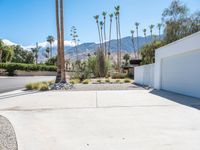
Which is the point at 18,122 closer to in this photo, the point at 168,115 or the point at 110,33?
the point at 168,115

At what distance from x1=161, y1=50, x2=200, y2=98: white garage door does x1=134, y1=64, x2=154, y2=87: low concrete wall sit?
11.6 ft

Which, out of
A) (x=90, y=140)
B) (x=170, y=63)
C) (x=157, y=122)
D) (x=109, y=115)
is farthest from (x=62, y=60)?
(x=90, y=140)

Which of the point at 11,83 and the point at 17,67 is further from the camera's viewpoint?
the point at 17,67

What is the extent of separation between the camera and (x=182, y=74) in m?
16.1

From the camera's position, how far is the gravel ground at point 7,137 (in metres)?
5.53

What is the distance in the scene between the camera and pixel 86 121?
26.9 ft

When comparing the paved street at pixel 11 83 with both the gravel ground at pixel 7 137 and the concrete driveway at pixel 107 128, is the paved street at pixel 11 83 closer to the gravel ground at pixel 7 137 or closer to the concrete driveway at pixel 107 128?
the concrete driveway at pixel 107 128

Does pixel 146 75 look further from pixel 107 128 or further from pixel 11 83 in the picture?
pixel 107 128

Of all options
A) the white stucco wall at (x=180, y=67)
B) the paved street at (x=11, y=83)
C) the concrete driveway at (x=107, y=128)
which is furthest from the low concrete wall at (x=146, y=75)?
the concrete driveway at (x=107, y=128)

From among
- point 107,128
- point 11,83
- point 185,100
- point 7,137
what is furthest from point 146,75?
point 7,137

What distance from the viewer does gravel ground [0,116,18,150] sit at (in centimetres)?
553

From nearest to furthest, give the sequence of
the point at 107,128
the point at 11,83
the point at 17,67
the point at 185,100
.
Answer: the point at 107,128, the point at 185,100, the point at 11,83, the point at 17,67

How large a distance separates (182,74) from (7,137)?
39.6 feet

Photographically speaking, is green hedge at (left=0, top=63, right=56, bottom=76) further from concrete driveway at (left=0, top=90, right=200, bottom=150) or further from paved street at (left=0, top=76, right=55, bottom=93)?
concrete driveway at (left=0, top=90, right=200, bottom=150)
